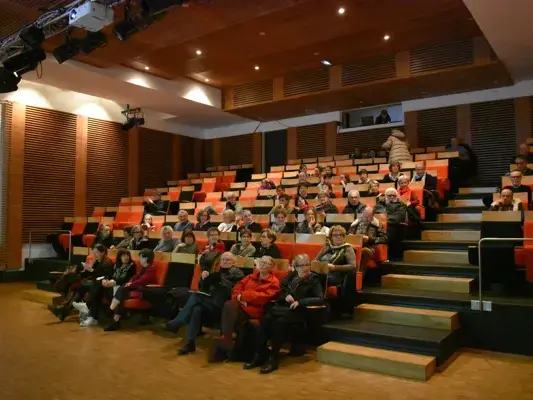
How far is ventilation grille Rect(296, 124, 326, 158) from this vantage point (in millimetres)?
9039

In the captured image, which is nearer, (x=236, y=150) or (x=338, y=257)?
(x=338, y=257)

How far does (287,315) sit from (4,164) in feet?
19.8

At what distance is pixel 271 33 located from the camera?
20.3 feet

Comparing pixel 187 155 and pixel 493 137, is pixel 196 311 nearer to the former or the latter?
pixel 493 137

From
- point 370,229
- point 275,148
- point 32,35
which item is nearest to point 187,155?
point 275,148

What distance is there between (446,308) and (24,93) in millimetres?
7015

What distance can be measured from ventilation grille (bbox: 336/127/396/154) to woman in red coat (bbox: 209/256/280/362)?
5.38 m

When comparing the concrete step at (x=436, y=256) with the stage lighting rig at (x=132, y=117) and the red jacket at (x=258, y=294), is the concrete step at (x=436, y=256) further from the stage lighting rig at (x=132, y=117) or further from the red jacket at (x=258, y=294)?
the stage lighting rig at (x=132, y=117)

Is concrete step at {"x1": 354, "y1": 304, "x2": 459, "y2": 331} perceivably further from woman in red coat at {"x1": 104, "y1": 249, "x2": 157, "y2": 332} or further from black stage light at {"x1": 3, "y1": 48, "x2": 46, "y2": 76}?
black stage light at {"x1": 3, "y1": 48, "x2": 46, "y2": 76}

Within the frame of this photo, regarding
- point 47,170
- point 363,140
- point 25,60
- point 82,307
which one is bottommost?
point 82,307

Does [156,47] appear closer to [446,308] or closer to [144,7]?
[144,7]

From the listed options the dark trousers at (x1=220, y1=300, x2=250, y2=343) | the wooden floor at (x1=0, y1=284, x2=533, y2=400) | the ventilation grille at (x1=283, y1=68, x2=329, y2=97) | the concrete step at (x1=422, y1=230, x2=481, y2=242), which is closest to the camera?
the wooden floor at (x1=0, y1=284, x2=533, y2=400)

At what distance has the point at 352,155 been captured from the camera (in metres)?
8.06

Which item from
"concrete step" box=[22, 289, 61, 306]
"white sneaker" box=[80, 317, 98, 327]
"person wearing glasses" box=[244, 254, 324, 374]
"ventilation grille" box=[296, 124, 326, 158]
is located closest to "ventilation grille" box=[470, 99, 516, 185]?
"ventilation grille" box=[296, 124, 326, 158]
